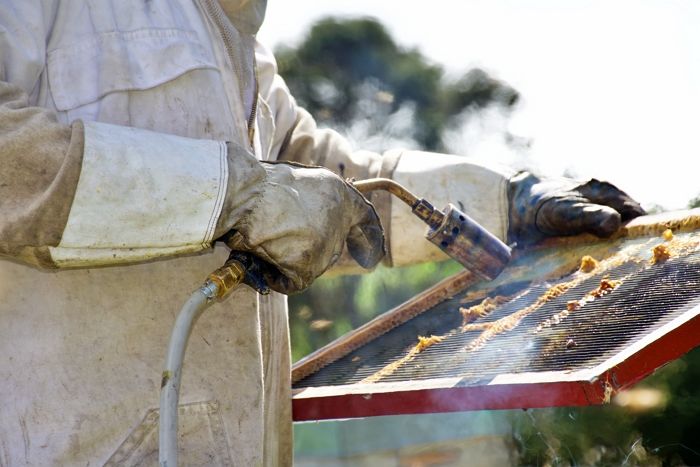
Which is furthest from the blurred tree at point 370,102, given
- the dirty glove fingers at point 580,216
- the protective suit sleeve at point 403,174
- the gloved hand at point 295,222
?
the gloved hand at point 295,222

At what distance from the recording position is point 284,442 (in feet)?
10.6

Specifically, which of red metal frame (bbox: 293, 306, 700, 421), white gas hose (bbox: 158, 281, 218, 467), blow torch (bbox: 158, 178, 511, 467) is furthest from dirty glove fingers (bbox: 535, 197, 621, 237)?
white gas hose (bbox: 158, 281, 218, 467)

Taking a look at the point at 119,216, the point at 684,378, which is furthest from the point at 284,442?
the point at 684,378

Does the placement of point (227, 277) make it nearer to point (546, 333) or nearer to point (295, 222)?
point (295, 222)

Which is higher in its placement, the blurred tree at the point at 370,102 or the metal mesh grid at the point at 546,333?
the metal mesh grid at the point at 546,333

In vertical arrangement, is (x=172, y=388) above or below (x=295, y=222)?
below

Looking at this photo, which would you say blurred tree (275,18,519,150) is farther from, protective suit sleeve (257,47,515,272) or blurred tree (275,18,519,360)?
protective suit sleeve (257,47,515,272)

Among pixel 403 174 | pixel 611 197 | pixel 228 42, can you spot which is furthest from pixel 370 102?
pixel 228 42

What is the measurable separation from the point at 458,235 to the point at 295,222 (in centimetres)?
70

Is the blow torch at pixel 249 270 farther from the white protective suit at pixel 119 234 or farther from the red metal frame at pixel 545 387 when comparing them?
the red metal frame at pixel 545 387

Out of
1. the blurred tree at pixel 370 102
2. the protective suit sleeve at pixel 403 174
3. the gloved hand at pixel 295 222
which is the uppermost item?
the gloved hand at pixel 295 222

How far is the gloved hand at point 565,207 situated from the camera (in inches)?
139

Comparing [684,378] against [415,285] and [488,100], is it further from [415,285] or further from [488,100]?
[488,100]

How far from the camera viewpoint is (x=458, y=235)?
3.05 meters
